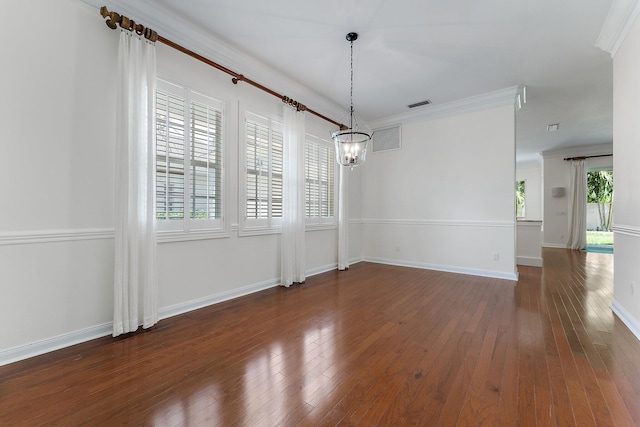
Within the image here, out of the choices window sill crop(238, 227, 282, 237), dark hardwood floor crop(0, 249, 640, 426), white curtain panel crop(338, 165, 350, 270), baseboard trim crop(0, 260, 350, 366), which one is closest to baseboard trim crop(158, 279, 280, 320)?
baseboard trim crop(0, 260, 350, 366)

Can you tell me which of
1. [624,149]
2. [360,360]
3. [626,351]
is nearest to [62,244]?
[360,360]

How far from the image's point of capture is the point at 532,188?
37.8ft

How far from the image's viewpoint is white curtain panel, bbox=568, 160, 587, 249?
8383 mm

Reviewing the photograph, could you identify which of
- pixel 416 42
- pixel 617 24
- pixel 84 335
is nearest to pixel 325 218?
pixel 416 42

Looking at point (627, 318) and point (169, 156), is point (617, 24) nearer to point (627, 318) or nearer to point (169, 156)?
point (627, 318)

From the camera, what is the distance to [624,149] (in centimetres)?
294

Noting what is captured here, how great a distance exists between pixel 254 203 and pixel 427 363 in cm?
283

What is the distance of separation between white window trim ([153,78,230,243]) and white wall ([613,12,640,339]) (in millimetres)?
4293

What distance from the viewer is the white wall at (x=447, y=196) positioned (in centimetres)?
479

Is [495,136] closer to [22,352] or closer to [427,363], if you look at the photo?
[427,363]

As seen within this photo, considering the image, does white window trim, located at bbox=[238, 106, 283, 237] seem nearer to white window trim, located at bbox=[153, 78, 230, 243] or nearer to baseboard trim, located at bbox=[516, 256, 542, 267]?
white window trim, located at bbox=[153, 78, 230, 243]

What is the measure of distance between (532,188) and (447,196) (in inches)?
352

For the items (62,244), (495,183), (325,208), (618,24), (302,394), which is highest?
(618,24)

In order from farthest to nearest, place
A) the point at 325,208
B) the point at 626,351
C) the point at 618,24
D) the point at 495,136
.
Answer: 1. the point at 325,208
2. the point at 495,136
3. the point at 618,24
4. the point at 626,351
